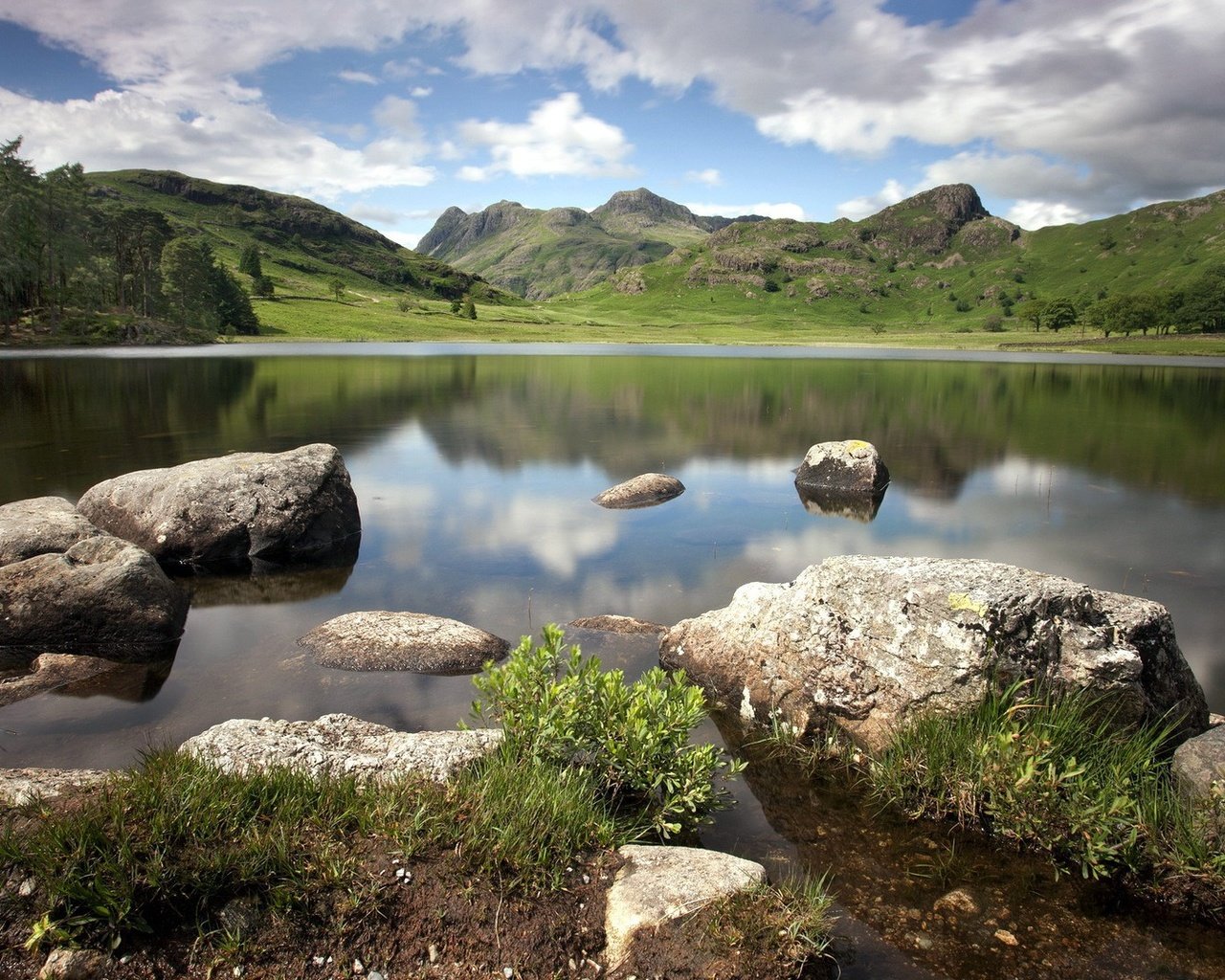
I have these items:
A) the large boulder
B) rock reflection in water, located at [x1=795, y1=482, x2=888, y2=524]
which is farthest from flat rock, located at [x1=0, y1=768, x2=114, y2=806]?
rock reflection in water, located at [x1=795, y1=482, x2=888, y2=524]

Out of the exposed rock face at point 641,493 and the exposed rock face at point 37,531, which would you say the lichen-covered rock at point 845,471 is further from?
the exposed rock face at point 37,531

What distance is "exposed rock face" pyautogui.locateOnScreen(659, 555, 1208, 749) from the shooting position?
9.15 metres

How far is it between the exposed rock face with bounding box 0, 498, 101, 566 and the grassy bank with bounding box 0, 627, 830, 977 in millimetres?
10656

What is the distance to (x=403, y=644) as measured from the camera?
13.0 m

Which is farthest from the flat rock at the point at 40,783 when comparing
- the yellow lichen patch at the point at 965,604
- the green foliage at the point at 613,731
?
the yellow lichen patch at the point at 965,604

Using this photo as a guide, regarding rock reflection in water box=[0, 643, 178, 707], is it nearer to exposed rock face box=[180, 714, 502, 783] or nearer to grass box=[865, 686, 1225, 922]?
exposed rock face box=[180, 714, 502, 783]

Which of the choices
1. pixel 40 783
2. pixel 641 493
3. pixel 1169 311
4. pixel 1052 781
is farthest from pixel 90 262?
pixel 1169 311

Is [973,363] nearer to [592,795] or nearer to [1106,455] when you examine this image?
[1106,455]

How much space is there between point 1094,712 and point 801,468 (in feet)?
70.4

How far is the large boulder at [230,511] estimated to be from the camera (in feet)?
61.2

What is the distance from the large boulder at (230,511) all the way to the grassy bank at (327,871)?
13.4 meters

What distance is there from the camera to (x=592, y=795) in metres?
7.31

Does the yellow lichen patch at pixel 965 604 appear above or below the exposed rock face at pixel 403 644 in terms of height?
above

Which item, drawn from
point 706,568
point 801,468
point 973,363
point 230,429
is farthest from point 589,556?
point 973,363
